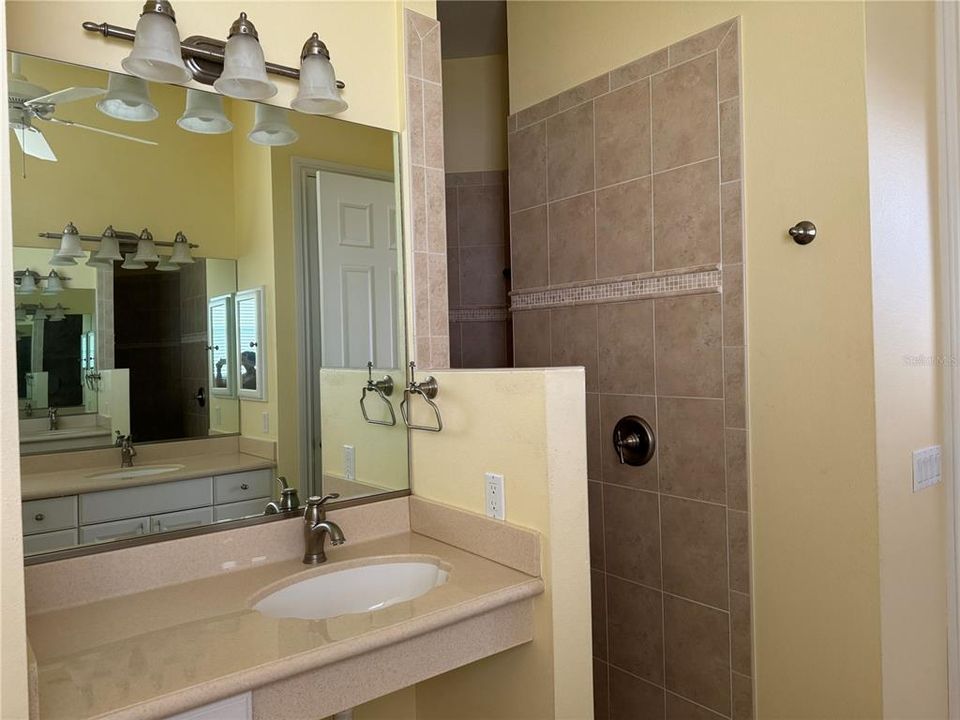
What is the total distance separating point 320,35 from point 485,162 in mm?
1445

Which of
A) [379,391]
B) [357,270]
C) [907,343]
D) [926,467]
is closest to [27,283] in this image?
[357,270]

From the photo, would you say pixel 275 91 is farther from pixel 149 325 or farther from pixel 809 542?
pixel 809 542

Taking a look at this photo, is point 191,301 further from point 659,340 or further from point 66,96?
point 659,340

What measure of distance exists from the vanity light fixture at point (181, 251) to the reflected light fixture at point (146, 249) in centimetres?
4

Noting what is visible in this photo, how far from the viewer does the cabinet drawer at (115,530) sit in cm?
152

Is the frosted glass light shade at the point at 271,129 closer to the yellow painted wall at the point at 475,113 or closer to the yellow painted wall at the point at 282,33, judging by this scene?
the yellow painted wall at the point at 282,33

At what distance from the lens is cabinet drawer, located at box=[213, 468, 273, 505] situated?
1.71 m

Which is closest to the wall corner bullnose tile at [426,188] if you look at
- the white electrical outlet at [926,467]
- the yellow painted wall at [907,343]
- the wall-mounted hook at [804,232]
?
the wall-mounted hook at [804,232]

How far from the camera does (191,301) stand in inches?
66.0

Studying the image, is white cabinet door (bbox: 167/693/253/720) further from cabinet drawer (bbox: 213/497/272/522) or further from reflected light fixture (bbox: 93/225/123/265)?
reflected light fixture (bbox: 93/225/123/265)

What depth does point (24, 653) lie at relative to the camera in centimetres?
97

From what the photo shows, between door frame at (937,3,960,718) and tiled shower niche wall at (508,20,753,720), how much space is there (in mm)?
637

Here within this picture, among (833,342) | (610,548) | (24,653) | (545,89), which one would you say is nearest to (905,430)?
(833,342)

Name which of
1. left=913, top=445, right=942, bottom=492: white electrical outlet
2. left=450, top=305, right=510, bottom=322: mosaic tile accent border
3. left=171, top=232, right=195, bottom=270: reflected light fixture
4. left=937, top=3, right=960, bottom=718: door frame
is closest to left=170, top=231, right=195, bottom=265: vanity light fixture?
left=171, top=232, right=195, bottom=270: reflected light fixture
